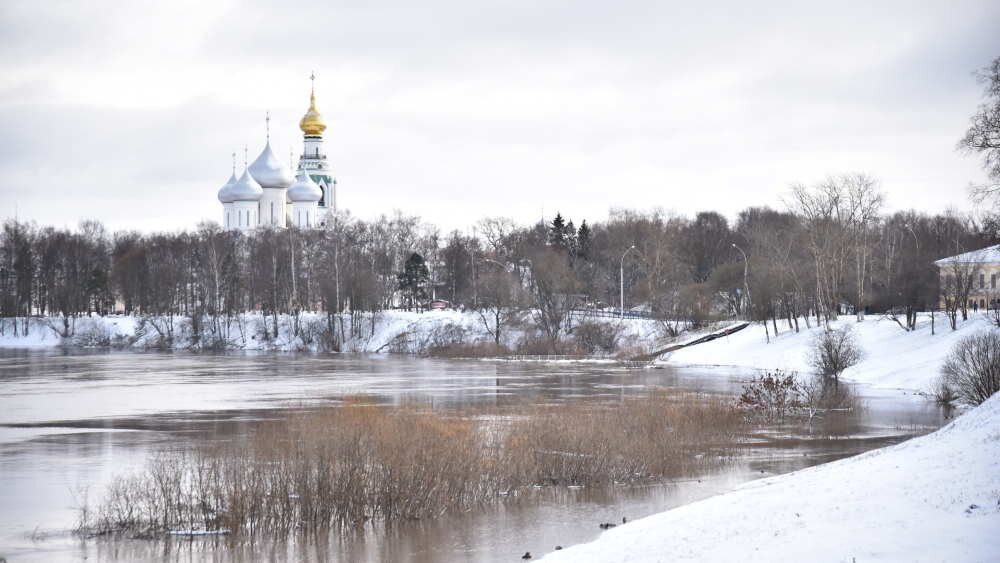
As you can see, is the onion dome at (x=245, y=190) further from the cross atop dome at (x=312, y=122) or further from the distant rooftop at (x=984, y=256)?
the distant rooftop at (x=984, y=256)

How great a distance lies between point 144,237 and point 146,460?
111610mm

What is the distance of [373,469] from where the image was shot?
69.4ft

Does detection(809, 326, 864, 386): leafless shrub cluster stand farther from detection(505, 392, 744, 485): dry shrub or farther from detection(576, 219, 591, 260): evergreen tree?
detection(576, 219, 591, 260): evergreen tree

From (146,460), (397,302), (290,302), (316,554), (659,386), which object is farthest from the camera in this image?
(397,302)

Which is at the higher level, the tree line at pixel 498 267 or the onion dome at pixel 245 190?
the onion dome at pixel 245 190

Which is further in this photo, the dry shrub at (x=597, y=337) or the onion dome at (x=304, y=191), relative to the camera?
the onion dome at (x=304, y=191)

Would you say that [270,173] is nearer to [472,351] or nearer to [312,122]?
[312,122]

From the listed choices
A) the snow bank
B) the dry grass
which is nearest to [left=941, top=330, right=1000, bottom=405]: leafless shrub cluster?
the dry grass

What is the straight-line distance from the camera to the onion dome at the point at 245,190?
440ft

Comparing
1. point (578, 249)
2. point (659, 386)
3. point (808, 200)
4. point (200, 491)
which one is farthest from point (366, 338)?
point (200, 491)

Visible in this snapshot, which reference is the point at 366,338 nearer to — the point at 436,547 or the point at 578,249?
the point at 578,249

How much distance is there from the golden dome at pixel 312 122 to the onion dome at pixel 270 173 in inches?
377

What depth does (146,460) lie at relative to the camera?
2692 cm

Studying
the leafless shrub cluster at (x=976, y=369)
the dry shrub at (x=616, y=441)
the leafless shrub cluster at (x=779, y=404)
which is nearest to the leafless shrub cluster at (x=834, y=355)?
the leafless shrub cluster at (x=779, y=404)
